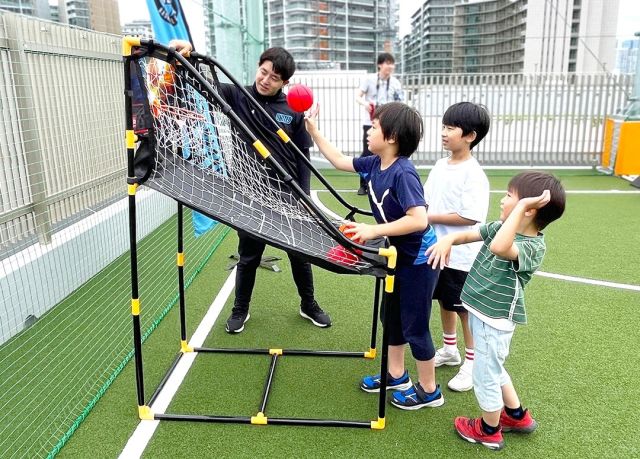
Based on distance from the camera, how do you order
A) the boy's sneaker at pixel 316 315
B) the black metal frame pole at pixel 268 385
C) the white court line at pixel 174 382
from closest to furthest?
1. the white court line at pixel 174 382
2. the black metal frame pole at pixel 268 385
3. the boy's sneaker at pixel 316 315

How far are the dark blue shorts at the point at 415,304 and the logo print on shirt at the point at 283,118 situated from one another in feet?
4.57

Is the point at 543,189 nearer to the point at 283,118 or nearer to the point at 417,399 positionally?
the point at 417,399

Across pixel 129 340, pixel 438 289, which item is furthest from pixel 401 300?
pixel 129 340

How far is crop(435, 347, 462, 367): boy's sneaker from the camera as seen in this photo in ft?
11.0

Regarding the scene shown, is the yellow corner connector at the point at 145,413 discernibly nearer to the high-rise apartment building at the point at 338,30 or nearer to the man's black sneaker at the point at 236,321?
the man's black sneaker at the point at 236,321

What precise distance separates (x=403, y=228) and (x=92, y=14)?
179 inches

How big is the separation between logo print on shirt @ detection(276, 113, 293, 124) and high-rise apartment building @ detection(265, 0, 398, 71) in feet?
72.9

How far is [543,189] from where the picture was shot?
2.15 m

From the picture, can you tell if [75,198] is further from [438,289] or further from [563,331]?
[563,331]

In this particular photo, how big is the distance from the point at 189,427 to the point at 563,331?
8.74 feet

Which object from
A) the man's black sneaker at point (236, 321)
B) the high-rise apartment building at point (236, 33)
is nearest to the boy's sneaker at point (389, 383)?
the man's black sneaker at point (236, 321)

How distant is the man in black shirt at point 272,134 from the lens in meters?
3.26

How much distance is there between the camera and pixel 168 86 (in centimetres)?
272

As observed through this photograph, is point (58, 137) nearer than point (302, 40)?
Yes
